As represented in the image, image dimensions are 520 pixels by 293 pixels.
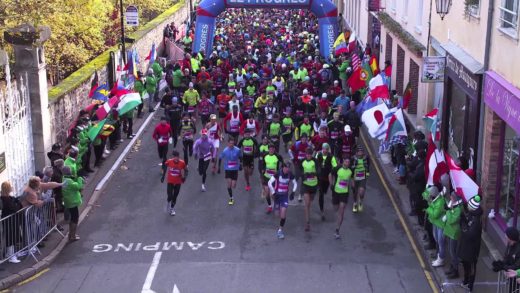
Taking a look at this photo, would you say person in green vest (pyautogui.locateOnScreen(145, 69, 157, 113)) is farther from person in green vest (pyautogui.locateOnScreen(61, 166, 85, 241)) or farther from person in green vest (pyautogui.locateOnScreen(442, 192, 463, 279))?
person in green vest (pyautogui.locateOnScreen(442, 192, 463, 279))

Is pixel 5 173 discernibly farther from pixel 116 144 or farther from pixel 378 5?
pixel 378 5

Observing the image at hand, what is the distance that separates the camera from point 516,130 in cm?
1272

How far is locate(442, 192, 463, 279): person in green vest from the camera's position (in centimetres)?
1204

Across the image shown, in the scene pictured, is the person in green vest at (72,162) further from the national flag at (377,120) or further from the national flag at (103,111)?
the national flag at (377,120)

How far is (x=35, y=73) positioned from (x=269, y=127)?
5.74m

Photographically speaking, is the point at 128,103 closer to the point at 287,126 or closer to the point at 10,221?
the point at 287,126

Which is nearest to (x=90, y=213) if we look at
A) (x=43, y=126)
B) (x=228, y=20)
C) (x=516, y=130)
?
(x=43, y=126)

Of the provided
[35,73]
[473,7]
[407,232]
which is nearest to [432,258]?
[407,232]

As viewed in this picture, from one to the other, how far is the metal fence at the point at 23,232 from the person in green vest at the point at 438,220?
7.04 m

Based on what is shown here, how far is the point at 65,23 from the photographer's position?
72.7ft

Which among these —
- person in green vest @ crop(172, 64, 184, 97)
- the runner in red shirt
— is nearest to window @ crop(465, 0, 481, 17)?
the runner in red shirt

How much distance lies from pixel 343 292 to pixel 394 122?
239 inches

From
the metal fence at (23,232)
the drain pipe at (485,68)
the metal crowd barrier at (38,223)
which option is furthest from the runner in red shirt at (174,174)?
the drain pipe at (485,68)

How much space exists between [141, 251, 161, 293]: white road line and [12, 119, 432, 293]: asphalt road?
17mm
